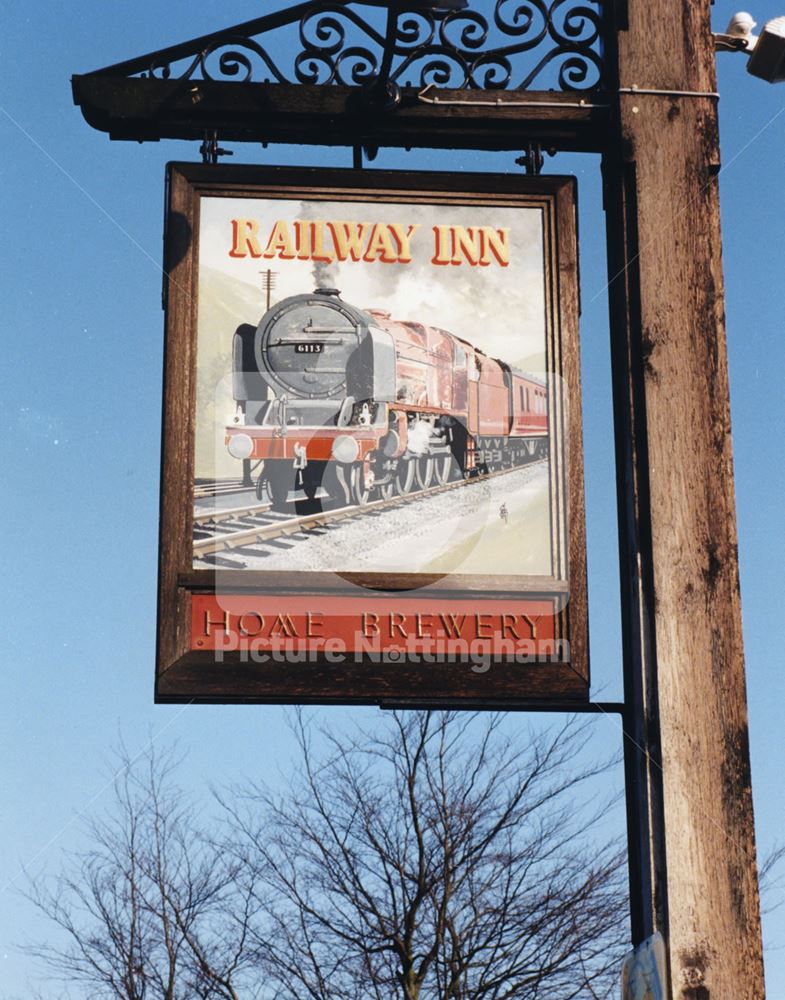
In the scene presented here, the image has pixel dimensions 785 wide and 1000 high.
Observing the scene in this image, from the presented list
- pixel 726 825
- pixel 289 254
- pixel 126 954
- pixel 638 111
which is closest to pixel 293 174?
pixel 289 254

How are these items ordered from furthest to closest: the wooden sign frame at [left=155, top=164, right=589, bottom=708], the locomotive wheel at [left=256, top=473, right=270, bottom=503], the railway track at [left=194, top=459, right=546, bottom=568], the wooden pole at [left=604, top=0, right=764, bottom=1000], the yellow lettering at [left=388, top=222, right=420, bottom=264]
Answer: the yellow lettering at [left=388, top=222, right=420, bottom=264], the locomotive wheel at [left=256, top=473, right=270, bottom=503], the railway track at [left=194, top=459, right=546, bottom=568], the wooden sign frame at [left=155, top=164, right=589, bottom=708], the wooden pole at [left=604, top=0, right=764, bottom=1000]

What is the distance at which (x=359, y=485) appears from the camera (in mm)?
6816

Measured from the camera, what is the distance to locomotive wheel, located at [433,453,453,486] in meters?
6.84

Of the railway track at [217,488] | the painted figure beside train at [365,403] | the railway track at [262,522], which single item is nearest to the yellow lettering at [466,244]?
the painted figure beside train at [365,403]

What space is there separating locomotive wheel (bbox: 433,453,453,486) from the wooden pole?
0.77 meters

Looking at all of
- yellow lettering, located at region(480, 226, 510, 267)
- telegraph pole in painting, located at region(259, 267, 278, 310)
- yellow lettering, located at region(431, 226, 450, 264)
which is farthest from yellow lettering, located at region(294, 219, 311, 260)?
yellow lettering, located at region(480, 226, 510, 267)

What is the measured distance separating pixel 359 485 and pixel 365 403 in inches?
15.0

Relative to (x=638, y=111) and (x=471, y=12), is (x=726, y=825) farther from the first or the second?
(x=471, y=12)

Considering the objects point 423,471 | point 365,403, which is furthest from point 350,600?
point 365,403

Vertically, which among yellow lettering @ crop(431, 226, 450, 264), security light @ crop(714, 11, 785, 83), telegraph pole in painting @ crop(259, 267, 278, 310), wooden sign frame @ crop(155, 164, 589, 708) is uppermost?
security light @ crop(714, 11, 785, 83)

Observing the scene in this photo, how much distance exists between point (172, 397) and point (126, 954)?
39.7ft

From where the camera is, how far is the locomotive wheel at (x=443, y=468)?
22.5 ft

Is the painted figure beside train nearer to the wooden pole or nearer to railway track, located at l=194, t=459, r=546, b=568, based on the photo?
railway track, located at l=194, t=459, r=546, b=568

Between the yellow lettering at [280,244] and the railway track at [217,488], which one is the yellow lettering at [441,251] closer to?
the yellow lettering at [280,244]
